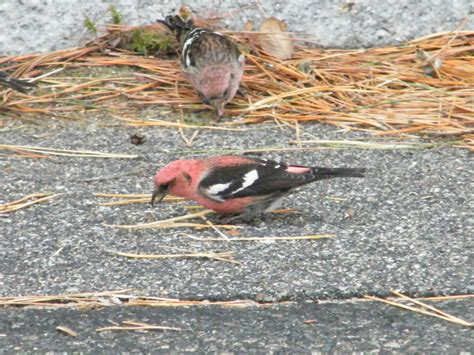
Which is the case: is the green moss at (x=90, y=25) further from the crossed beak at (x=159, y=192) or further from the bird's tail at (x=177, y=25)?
the crossed beak at (x=159, y=192)

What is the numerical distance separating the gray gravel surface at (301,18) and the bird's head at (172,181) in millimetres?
2473

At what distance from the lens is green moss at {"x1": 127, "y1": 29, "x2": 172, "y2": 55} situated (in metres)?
7.59

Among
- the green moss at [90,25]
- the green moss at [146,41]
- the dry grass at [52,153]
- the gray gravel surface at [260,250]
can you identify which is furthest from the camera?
the green moss at [146,41]

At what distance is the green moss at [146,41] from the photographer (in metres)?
7.59

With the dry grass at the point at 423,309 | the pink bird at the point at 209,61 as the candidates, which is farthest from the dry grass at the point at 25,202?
the dry grass at the point at 423,309

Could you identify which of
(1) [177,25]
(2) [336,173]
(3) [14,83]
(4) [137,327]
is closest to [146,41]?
(1) [177,25]

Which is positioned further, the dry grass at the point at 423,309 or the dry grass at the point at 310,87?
the dry grass at the point at 310,87

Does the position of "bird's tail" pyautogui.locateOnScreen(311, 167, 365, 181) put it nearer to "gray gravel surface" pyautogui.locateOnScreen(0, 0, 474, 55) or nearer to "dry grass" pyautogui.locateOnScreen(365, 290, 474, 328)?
"dry grass" pyautogui.locateOnScreen(365, 290, 474, 328)

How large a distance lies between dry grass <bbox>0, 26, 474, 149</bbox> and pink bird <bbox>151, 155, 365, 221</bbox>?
1337mm

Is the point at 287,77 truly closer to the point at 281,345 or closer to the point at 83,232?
the point at 83,232

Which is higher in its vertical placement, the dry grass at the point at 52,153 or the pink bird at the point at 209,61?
the pink bird at the point at 209,61

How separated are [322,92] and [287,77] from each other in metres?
0.37

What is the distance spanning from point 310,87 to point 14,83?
200cm

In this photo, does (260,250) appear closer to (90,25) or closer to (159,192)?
(159,192)
